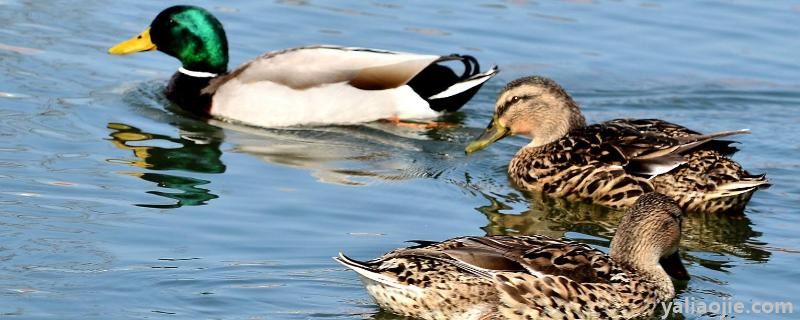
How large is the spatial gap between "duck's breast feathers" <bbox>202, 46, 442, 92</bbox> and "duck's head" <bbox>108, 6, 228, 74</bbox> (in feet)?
1.21

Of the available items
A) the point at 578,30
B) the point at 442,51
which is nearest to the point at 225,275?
the point at 442,51

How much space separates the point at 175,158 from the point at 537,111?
2.53 metres

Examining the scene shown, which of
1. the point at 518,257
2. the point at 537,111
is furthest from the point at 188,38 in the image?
the point at 518,257

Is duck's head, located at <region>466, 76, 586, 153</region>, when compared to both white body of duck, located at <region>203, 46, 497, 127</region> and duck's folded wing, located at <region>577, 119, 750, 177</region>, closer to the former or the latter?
duck's folded wing, located at <region>577, 119, 750, 177</region>

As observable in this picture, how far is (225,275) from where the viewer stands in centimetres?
866

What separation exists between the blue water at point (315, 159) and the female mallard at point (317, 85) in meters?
0.24

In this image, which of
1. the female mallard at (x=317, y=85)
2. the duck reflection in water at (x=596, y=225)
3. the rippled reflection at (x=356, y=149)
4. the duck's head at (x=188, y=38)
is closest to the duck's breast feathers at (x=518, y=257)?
the duck reflection in water at (x=596, y=225)

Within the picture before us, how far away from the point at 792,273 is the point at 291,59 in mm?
5237

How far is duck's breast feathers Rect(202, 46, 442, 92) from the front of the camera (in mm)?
13195

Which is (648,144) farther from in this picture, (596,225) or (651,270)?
(651,270)

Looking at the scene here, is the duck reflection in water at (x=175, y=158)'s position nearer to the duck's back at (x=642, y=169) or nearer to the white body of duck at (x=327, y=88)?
the white body of duck at (x=327, y=88)

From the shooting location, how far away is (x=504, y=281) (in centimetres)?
801

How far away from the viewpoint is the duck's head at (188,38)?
13641 mm

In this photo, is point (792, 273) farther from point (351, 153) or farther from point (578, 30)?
point (578, 30)
